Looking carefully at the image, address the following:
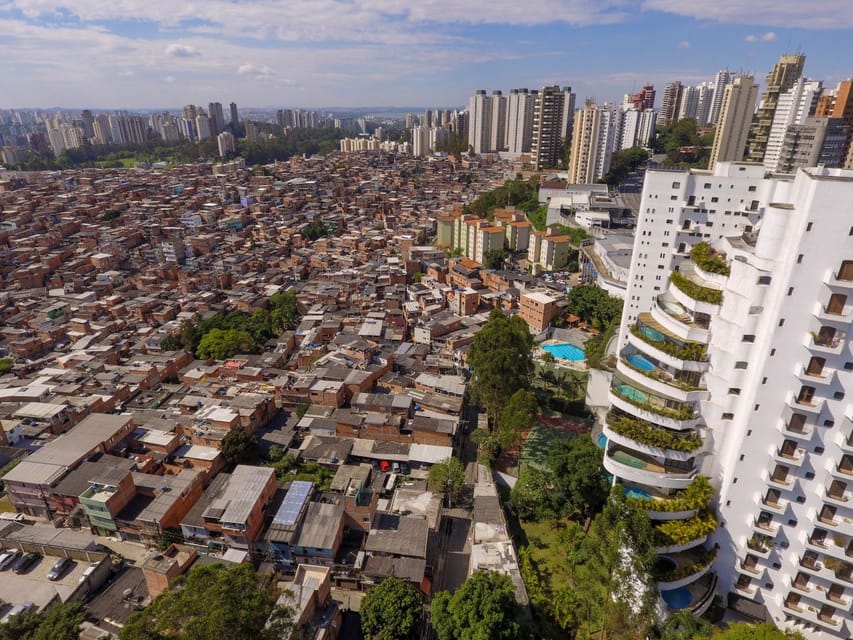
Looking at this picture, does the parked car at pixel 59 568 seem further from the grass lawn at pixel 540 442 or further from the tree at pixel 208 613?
the grass lawn at pixel 540 442

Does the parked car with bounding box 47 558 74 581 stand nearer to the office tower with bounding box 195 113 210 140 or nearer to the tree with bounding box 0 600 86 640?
the tree with bounding box 0 600 86 640

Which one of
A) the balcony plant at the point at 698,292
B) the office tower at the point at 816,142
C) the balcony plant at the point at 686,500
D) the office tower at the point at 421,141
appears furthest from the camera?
the office tower at the point at 421,141

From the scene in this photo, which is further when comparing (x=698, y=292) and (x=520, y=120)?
(x=520, y=120)

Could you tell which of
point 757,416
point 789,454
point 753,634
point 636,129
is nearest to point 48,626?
point 753,634

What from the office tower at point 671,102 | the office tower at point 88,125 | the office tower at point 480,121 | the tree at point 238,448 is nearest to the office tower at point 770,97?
the office tower at point 671,102

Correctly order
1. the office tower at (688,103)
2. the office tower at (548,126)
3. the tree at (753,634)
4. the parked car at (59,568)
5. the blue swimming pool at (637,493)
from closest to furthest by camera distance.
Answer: the tree at (753,634), the blue swimming pool at (637,493), the parked car at (59,568), the office tower at (548,126), the office tower at (688,103)

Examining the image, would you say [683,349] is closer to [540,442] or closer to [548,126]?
[540,442]

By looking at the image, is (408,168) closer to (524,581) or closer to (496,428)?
(496,428)

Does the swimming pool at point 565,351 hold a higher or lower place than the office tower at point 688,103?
lower
